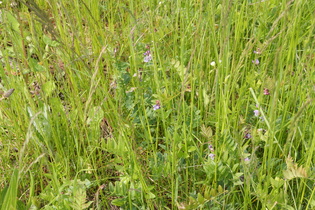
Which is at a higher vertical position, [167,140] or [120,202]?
[167,140]

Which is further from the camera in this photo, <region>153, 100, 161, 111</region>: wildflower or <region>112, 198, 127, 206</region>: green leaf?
<region>153, 100, 161, 111</region>: wildflower

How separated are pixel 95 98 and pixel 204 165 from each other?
0.56 metres

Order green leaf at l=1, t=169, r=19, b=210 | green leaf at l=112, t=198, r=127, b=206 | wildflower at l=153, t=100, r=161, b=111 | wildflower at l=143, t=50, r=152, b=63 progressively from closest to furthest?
1. green leaf at l=1, t=169, r=19, b=210
2. green leaf at l=112, t=198, r=127, b=206
3. wildflower at l=153, t=100, r=161, b=111
4. wildflower at l=143, t=50, r=152, b=63

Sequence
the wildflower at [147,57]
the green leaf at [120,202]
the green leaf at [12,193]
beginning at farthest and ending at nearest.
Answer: the wildflower at [147,57]
the green leaf at [120,202]
the green leaf at [12,193]

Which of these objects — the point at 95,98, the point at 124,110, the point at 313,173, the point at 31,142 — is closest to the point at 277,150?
the point at 313,173

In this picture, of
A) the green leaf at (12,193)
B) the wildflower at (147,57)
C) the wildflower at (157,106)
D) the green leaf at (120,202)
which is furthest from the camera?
the wildflower at (147,57)

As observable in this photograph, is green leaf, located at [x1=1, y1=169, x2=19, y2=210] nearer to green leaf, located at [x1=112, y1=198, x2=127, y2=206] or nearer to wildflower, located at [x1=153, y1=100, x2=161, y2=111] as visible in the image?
green leaf, located at [x1=112, y1=198, x2=127, y2=206]

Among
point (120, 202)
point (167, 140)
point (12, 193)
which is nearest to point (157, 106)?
point (167, 140)

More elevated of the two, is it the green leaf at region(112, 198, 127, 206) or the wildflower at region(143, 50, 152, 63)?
the wildflower at region(143, 50, 152, 63)

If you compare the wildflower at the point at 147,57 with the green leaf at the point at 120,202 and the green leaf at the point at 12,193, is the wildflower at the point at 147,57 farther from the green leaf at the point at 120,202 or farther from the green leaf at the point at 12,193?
the green leaf at the point at 12,193

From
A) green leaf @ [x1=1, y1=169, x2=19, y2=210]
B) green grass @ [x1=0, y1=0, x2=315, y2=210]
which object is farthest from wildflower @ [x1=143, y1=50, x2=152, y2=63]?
green leaf @ [x1=1, y1=169, x2=19, y2=210]

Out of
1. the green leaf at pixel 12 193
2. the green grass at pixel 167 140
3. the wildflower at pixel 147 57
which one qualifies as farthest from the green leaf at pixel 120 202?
the wildflower at pixel 147 57

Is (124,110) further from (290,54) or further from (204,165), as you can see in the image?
(290,54)

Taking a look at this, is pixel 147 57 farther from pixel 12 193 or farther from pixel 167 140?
pixel 12 193
